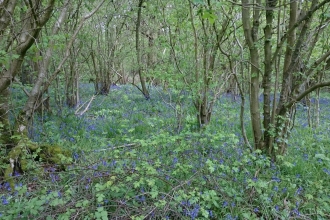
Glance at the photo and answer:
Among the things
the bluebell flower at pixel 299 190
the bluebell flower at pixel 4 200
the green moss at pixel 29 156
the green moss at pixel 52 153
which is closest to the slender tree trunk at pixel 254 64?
the bluebell flower at pixel 299 190

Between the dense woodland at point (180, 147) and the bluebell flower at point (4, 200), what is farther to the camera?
the dense woodland at point (180, 147)

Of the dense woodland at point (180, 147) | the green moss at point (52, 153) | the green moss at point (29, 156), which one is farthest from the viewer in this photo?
the green moss at point (52, 153)

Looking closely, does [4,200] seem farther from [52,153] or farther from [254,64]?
[254,64]

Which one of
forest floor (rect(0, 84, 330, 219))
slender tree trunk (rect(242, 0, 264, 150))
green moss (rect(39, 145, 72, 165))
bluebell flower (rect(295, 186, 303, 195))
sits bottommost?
bluebell flower (rect(295, 186, 303, 195))

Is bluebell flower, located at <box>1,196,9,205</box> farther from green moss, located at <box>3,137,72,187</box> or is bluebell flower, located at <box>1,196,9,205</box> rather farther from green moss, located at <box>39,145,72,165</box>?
green moss, located at <box>39,145,72,165</box>

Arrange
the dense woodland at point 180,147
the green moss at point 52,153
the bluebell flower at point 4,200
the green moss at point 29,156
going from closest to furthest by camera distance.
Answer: the bluebell flower at point 4,200 < the dense woodland at point 180,147 < the green moss at point 29,156 < the green moss at point 52,153

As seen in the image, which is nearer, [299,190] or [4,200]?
[4,200]

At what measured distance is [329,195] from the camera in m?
3.08

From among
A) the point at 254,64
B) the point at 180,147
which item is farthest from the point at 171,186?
the point at 254,64

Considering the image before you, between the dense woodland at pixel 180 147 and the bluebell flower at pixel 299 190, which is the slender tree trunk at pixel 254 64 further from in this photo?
the bluebell flower at pixel 299 190

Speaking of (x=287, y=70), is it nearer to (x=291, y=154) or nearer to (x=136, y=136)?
(x=291, y=154)

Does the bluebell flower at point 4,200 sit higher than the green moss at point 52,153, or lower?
lower

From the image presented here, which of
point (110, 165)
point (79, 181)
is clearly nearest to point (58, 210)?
point (79, 181)

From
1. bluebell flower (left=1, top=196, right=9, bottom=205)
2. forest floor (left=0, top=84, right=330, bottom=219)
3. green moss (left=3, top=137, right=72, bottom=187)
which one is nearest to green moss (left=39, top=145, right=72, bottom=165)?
green moss (left=3, top=137, right=72, bottom=187)
